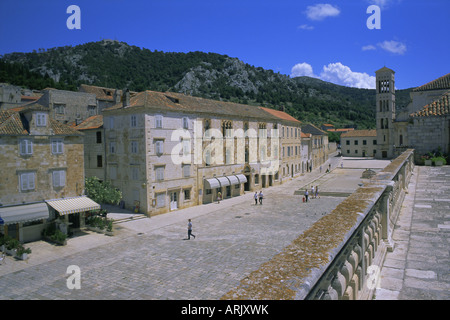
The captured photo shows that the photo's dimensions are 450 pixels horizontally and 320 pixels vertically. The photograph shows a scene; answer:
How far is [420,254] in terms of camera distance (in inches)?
234

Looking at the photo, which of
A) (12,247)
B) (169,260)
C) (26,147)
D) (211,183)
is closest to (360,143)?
(211,183)

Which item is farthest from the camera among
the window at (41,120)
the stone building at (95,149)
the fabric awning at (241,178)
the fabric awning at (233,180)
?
the fabric awning at (241,178)

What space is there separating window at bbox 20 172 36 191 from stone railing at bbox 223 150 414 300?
22.2 m

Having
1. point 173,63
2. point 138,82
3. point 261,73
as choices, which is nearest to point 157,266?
point 138,82

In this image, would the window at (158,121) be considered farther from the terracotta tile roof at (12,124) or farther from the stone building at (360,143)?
the stone building at (360,143)

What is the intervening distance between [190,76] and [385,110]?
254 feet

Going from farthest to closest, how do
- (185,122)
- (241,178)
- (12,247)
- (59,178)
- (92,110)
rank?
(92,110)
(241,178)
(185,122)
(59,178)
(12,247)

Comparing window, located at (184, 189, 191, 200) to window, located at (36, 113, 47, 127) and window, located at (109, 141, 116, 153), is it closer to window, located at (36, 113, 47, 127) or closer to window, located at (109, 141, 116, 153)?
window, located at (109, 141, 116, 153)

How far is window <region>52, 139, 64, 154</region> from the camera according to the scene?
2361 cm

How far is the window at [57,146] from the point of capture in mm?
23609

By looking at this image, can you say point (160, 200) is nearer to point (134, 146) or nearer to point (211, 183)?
point (134, 146)

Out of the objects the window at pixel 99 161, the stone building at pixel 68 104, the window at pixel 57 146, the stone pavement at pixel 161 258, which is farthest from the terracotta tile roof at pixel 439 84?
the stone building at pixel 68 104

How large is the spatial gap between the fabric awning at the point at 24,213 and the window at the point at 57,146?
152 inches
